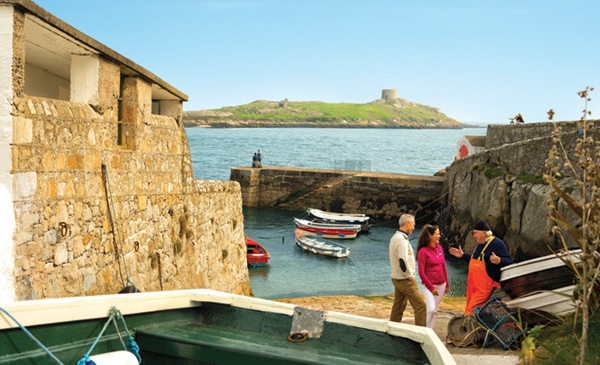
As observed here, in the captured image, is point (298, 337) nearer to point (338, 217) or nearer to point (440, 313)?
point (440, 313)

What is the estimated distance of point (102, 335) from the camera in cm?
426

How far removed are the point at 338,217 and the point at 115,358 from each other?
1217 inches

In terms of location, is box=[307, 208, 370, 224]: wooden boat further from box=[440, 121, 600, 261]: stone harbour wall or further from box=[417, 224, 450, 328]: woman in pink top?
box=[417, 224, 450, 328]: woman in pink top

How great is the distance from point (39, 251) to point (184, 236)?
411cm

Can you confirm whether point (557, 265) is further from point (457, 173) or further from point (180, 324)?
point (457, 173)

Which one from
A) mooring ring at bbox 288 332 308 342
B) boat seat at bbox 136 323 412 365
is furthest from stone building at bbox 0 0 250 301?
mooring ring at bbox 288 332 308 342

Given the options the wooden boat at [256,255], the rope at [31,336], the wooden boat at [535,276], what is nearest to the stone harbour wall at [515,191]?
the wooden boat at [256,255]

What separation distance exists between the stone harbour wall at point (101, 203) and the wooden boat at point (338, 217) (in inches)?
928

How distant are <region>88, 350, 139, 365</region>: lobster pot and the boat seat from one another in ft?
1.10

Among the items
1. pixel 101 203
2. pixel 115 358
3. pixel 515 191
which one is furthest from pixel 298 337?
pixel 515 191

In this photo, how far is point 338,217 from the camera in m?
34.7

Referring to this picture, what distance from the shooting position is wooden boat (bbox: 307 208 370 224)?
34156 millimetres

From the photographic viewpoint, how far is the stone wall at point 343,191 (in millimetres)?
36250

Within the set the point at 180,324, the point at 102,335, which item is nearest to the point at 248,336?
the point at 180,324
